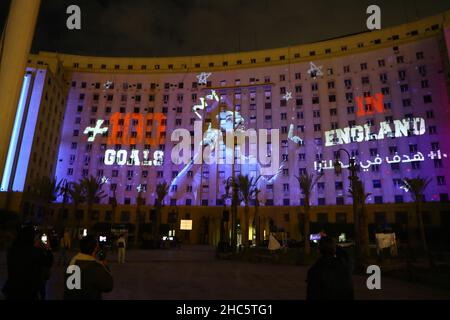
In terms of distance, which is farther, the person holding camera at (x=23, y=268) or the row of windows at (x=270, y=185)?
the row of windows at (x=270, y=185)

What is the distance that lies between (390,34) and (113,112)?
183 feet

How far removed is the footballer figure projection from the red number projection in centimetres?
1517

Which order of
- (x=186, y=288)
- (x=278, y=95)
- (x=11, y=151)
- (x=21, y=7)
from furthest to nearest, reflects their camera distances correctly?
(x=278, y=95), (x=11, y=151), (x=186, y=288), (x=21, y=7)

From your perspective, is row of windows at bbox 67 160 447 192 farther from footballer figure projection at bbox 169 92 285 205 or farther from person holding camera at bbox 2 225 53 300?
person holding camera at bbox 2 225 53 300

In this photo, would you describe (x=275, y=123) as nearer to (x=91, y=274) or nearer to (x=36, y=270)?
(x=36, y=270)

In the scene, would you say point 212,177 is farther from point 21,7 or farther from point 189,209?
point 21,7

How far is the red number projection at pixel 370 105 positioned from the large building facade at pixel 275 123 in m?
0.23

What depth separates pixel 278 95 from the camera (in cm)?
6066

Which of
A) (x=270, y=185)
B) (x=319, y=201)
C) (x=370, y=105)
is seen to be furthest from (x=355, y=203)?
(x=370, y=105)

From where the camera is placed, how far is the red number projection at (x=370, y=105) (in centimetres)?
5319

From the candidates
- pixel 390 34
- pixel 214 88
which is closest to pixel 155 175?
pixel 214 88

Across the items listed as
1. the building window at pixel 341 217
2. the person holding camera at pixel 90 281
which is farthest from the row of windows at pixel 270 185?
the person holding camera at pixel 90 281

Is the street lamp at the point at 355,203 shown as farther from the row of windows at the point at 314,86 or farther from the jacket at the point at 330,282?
the row of windows at the point at 314,86

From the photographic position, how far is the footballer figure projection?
5747cm
